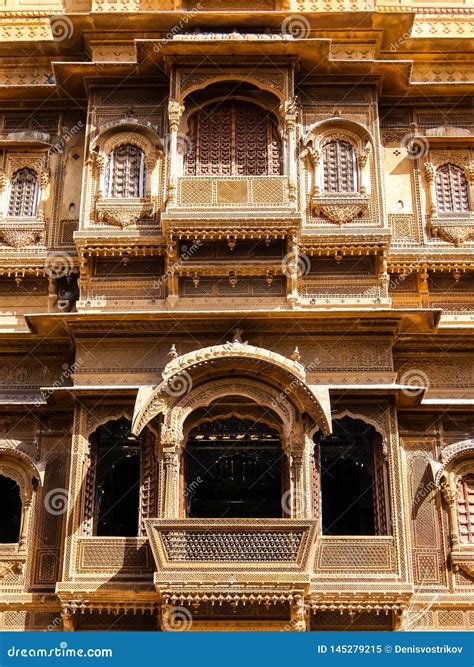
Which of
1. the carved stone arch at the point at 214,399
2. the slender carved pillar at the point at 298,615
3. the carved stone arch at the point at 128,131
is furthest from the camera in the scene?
the carved stone arch at the point at 128,131

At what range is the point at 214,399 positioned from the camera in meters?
14.8

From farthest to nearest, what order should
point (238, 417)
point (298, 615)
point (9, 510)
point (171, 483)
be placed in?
point (9, 510) → point (238, 417) → point (171, 483) → point (298, 615)

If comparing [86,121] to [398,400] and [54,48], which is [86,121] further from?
[398,400]

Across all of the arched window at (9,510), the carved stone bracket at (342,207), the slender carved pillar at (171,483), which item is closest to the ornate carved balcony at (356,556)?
the slender carved pillar at (171,483)

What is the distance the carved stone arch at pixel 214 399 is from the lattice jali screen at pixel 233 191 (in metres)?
3.09

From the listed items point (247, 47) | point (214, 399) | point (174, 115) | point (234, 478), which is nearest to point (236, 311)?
point (214, 399)

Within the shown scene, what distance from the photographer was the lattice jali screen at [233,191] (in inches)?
627

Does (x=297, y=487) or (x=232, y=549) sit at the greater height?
(x=297, y=487)

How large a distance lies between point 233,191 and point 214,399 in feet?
11.8

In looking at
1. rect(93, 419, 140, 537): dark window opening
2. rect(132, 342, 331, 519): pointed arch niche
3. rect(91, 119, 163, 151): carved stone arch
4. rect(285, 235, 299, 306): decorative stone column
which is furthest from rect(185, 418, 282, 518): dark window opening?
rect(91, 119, 163, 151): carved stone arch

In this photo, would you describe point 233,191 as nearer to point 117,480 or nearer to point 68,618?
point 117,480

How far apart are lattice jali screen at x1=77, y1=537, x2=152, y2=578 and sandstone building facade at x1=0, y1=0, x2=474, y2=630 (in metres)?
0.03

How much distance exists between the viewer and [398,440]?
15008mm

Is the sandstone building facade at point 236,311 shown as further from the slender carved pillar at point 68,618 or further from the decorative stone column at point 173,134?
the slender carved pillar at point 68,618
